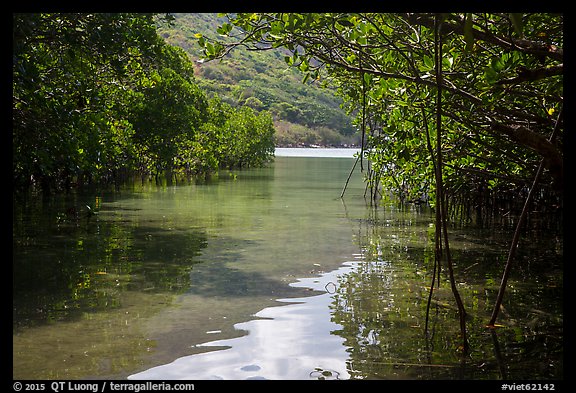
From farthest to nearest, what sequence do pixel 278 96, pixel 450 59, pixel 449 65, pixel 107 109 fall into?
pixel 278 96 < pixel 107 109 < pixel 449 65 < pixel 450 59

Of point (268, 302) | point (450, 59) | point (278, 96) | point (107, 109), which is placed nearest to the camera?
point (450, 59)

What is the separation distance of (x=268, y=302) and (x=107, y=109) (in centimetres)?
1250

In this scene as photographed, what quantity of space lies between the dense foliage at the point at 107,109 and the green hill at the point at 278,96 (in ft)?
201

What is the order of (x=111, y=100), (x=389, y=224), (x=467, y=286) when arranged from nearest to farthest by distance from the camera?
(x=467, y=286)
(x=389, y=224)
(x=111, y=100)

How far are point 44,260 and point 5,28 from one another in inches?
204

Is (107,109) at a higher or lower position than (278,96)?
lower

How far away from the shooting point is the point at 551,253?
8.98m

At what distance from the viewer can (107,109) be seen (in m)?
17.2

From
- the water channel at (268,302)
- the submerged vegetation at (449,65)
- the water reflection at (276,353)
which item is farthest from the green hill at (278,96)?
the water reflection at (276,353)

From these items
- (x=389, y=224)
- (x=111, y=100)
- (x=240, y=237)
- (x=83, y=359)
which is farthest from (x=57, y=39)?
(x=111, y=100)

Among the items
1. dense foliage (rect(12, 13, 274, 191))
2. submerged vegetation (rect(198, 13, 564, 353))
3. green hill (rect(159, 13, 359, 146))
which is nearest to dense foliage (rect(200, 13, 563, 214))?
submerged vegetation (rect(198, 13, 564, 353))

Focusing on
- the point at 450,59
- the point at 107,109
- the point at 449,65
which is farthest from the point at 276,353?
the point at 107,109

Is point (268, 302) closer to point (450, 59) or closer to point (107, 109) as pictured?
point (450, 59)
